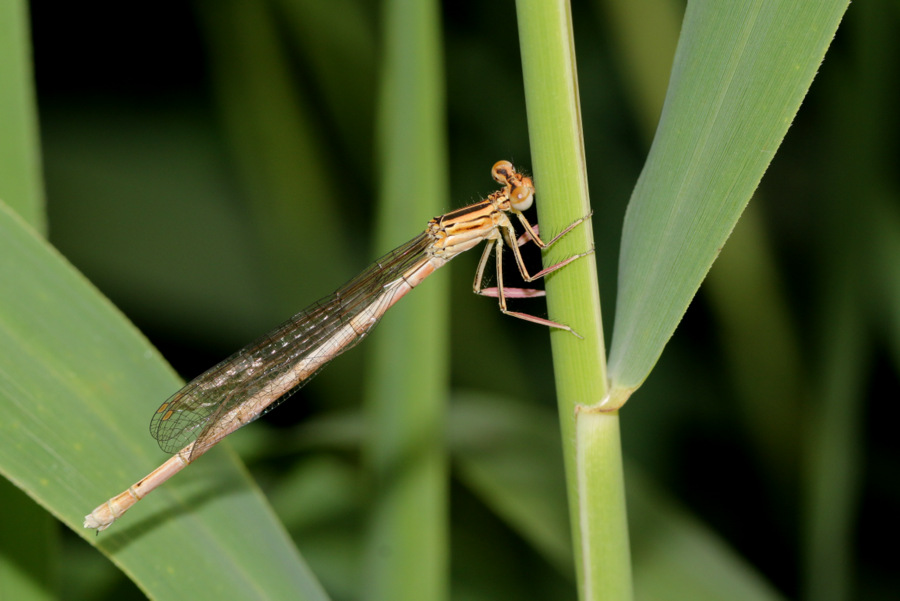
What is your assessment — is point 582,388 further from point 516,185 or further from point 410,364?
point 516,185

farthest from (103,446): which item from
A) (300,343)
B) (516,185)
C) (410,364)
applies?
(516,185)

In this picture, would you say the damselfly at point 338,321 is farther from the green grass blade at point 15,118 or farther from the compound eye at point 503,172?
the green grass blade at point 15,118

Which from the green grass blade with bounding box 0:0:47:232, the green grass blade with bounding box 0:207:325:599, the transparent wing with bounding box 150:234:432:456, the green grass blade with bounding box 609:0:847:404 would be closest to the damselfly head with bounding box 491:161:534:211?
the transparent wing with bounding box 150:234:432:456

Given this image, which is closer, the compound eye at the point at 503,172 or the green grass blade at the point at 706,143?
the green grass blade at the point at 706,143

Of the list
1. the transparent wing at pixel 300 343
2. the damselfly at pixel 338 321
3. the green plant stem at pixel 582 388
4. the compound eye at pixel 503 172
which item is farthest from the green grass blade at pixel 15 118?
the compound eye at pixel 503 172

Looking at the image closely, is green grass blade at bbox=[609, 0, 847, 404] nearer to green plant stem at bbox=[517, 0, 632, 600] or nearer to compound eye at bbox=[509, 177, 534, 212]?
green plant stem at bbox=[517, 0, 632, 600]
